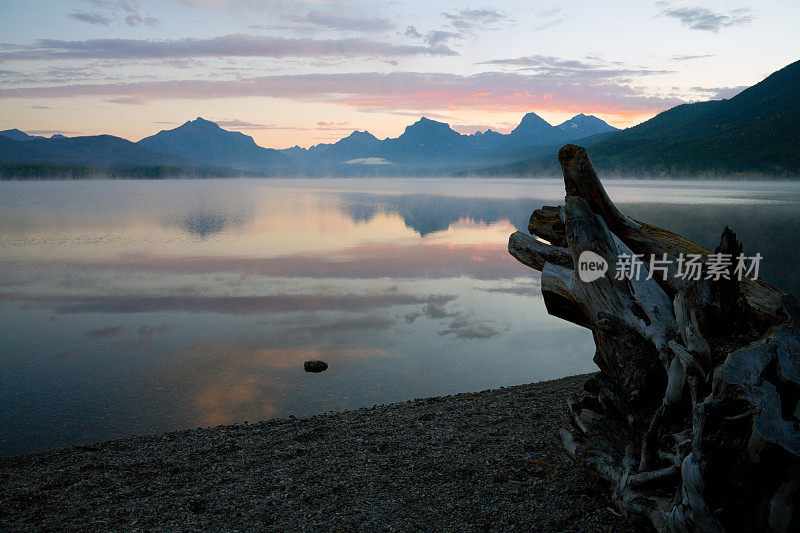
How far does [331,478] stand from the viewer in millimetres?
7020

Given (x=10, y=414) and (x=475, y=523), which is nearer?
(x=475, y=523)

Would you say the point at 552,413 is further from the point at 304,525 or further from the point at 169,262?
the point at 169,262

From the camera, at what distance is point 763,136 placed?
549 feet

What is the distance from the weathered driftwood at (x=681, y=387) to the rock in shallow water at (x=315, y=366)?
20.9 ft

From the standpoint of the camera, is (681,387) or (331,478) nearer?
(681,387)

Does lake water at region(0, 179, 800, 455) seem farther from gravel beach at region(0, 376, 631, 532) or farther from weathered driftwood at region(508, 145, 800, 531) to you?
weathered driftwood at region(508, 145, 800, 531)

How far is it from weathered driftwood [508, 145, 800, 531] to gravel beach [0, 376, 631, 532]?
2.26 feet

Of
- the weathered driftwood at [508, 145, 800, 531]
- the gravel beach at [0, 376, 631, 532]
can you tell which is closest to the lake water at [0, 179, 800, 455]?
the gravel beach at [0, 376, 631, 532]

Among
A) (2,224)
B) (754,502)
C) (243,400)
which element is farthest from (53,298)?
(2,224)

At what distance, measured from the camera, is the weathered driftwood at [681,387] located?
428cm

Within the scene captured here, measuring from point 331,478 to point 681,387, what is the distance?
414cm

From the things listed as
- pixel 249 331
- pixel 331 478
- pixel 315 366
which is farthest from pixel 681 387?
pixel 249 331

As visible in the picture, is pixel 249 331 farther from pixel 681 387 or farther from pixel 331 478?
pixel 681 387

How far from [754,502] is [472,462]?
3.49 meters
